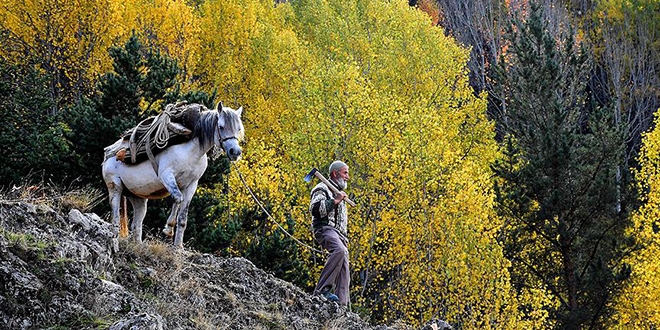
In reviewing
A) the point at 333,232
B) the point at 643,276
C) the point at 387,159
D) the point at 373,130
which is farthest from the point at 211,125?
the point at 643,276

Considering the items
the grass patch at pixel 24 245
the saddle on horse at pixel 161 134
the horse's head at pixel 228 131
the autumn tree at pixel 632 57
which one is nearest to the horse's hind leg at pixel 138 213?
the saddle on horse at pixel 161 134

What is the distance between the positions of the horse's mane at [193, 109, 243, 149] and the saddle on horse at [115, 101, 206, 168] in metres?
0.13

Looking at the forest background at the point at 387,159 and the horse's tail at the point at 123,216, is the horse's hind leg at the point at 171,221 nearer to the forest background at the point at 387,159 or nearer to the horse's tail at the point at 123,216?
the horse's tail at the point at 123,216

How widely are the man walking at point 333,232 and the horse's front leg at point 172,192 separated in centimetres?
198

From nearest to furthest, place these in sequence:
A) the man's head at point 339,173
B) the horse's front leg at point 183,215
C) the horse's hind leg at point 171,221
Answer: the horse's hind leg at point 171,221 < the horse's front leg at point 183,215 < the man's head at point 339,173

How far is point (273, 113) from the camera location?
31.0 meters

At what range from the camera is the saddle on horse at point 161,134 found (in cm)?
983

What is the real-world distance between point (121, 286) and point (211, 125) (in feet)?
9.85

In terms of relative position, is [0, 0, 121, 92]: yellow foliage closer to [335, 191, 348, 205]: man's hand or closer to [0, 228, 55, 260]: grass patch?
[335, 191, 348, 205]: man's hand

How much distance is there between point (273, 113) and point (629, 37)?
19804mm

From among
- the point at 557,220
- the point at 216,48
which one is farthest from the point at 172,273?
the point at 216,48

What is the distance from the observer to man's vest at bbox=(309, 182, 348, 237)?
35.7 feet

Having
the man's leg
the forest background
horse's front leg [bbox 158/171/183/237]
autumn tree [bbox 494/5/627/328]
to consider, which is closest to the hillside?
horse's front leg [bbox 158/171/183/237]

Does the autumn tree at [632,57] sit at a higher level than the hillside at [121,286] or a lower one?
higher
